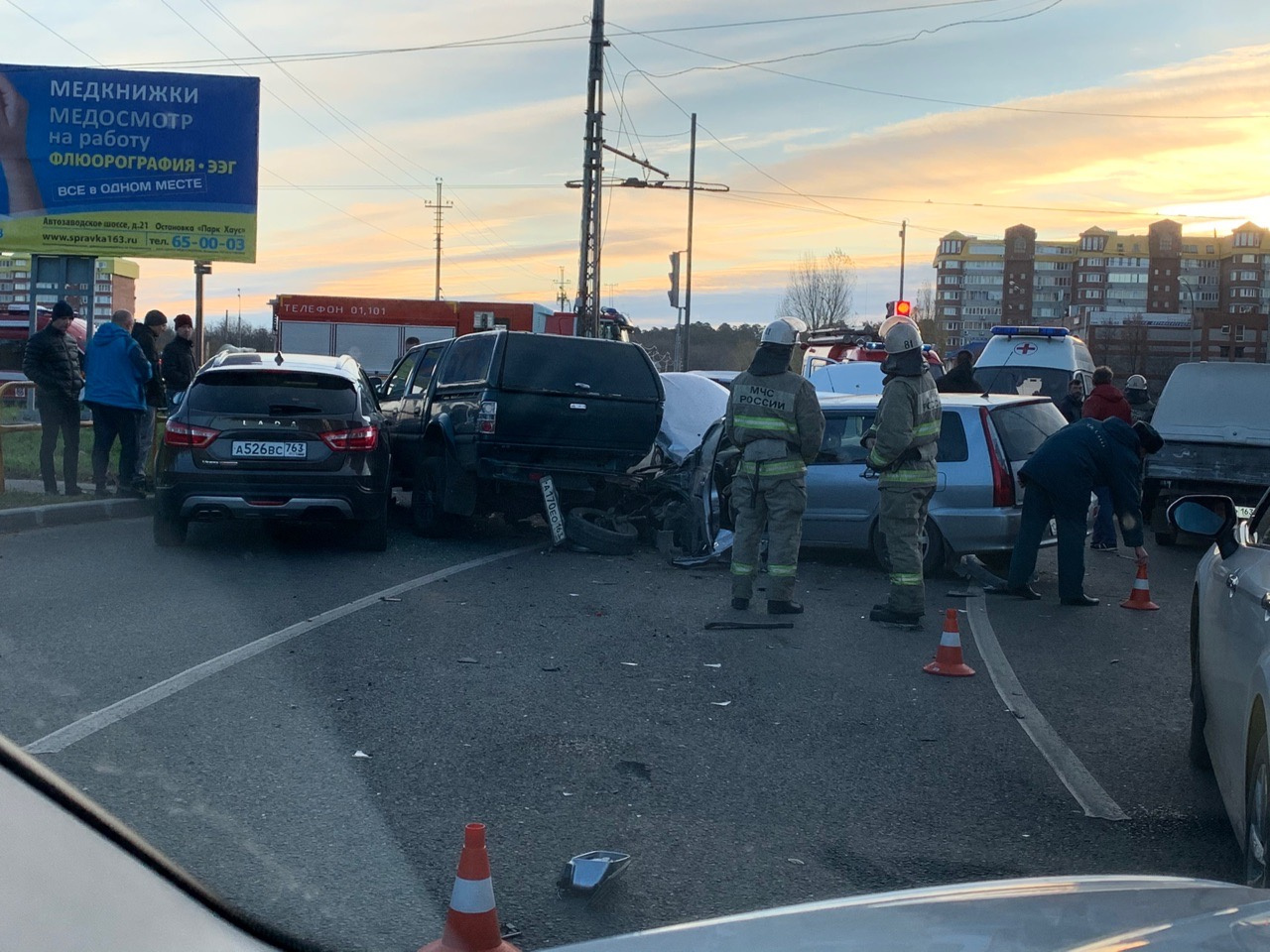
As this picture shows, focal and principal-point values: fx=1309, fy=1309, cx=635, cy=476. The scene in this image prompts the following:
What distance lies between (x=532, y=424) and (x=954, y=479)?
12.0 feet

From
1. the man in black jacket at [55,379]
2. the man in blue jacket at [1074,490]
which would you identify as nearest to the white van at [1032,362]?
the man in blue jacket at [1074,490]

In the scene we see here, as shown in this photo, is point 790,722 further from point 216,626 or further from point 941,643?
point 216,626

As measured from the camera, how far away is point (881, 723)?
20.0 ft

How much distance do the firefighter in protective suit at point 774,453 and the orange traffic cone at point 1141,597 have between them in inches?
104

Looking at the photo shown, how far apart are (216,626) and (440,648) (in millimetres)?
1471

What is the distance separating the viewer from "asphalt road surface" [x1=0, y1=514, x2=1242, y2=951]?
4.11 meters

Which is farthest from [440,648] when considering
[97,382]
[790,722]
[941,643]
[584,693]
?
[97,382]

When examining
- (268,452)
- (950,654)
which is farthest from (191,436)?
(950,654)

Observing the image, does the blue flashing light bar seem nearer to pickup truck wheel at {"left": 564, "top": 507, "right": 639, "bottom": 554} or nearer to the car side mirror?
pickup truck wheel at {"left": 564, "top": 507, "right": 639, "bottom": 554}

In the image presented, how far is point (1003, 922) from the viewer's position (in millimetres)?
2146

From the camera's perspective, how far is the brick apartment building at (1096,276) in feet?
440

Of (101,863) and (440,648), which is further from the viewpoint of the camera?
(440,648)

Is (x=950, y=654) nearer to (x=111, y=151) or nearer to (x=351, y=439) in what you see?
(x=351, y=439)

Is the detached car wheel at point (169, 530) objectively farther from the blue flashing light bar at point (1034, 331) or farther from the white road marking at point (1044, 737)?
the blue flashing light bar at point (1034, 331)
